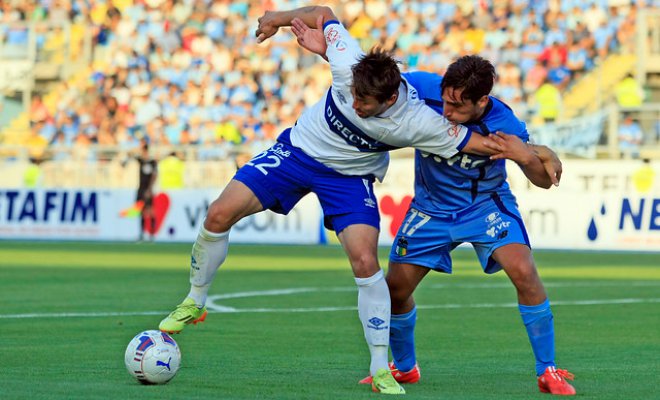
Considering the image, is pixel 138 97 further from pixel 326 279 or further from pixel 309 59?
pixel 326 279

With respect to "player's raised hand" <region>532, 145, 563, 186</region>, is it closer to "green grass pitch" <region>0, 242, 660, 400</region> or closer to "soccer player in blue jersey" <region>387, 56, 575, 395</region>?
"soccer player in blue jersey" <region>387, 56, 575, 395</region>

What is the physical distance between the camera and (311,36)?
8.14 metres

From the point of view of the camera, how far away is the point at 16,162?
29484 mm

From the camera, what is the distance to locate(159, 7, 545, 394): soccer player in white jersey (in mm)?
7457

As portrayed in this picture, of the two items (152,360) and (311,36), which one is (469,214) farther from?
(152,360)

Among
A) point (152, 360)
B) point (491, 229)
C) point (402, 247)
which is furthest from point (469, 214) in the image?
point (152, 360)

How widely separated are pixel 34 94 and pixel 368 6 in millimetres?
9990

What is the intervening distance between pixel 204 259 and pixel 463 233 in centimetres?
159

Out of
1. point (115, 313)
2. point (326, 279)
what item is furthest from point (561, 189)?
point (115, 313)

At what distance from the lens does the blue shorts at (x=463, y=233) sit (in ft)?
25.3

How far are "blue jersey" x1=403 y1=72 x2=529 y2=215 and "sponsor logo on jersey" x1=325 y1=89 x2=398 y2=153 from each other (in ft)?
0.96

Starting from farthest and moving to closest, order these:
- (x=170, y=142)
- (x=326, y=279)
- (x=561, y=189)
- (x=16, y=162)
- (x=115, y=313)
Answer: (x=170, y=142) < (x=16, y=162) < (x=561, y=189) < (x=326, y=279) < (x=115, y=313)

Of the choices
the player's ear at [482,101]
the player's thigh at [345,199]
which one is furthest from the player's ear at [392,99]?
the player's thigh at [345,199]

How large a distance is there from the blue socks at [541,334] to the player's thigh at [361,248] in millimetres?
893
